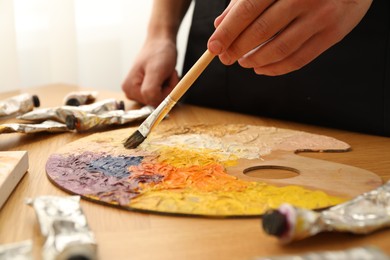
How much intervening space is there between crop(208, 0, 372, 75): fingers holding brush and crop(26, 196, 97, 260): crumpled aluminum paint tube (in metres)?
0.28

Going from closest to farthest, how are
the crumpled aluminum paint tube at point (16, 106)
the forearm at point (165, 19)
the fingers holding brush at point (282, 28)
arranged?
the fingers holding brush at point (282, 28)
the crumpled aluminum paint tube at point (16, 106)
the forearm at point (165, 19)

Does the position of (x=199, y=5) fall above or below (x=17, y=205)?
above

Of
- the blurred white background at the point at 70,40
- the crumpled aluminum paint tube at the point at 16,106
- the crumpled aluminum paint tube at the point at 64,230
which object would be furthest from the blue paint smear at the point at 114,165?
the blurred white background at the point at 70,40

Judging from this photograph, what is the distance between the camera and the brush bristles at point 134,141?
2.15ft

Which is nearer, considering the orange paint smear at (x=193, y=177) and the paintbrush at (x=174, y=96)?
the orange paint smear at (x=193, y=177)

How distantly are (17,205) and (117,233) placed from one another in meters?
0.12

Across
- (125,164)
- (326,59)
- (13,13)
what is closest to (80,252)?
(125,164)

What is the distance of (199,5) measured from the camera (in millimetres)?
974

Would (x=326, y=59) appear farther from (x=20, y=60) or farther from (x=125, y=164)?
(x=20, y=60)

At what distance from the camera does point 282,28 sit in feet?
2.00

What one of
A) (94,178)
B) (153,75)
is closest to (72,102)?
(153,75)

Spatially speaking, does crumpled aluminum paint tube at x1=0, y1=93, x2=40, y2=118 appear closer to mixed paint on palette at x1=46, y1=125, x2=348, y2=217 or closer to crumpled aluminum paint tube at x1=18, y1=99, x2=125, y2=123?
crumpled aluminum paint tube at x1=18, y1=99, x2=125, y2=123

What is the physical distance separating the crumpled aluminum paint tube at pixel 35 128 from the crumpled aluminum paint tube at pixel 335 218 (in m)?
0.44

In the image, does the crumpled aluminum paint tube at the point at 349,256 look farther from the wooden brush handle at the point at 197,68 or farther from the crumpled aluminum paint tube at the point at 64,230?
the wooden brush handle at the point at 197,68
